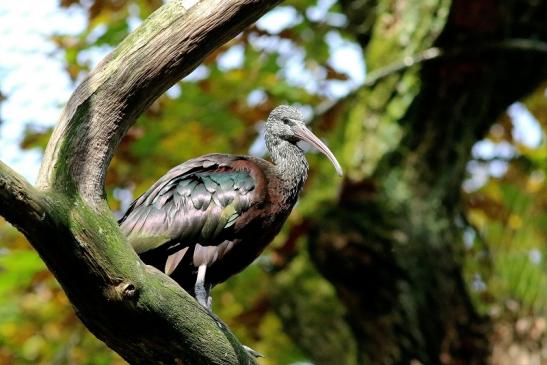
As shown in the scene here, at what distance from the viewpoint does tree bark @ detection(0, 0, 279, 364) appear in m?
3.73

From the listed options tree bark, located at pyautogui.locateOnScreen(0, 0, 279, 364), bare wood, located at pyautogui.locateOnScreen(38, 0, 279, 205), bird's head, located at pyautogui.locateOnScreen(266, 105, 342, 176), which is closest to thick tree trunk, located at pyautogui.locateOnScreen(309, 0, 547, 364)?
bird's head, located at pyautogui.locateOnScreen(266, 105, 342, 176)

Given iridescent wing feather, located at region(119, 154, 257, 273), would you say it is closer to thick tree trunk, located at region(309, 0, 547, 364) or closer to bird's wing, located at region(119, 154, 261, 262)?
bird's wing, located at region(119, 154, 261, 262)

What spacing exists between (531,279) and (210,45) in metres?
5.47

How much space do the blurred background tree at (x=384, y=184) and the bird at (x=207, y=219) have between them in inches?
95.5

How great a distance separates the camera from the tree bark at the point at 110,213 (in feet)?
12.2

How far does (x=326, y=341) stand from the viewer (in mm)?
9047

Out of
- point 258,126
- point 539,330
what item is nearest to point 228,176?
point 539,330

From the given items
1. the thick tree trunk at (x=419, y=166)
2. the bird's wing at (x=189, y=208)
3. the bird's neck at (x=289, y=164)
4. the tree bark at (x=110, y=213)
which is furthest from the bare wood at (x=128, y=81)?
the thick tree trunk at (x=419, y=166)

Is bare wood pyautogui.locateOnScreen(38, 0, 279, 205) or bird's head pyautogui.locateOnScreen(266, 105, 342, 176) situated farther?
bird's head pyautogui.locateOnScreen(266, 105, 342, 176)

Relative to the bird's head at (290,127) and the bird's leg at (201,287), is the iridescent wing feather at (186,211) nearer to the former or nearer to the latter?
the bird's leg at (201,287)

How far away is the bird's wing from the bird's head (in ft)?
2.33

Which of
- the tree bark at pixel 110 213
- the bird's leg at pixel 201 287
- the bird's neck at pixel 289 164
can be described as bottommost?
the tree bark at pixel 110 213

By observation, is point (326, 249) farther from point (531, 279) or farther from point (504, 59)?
point (504, 59)

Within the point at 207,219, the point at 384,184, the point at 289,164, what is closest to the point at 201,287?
the point at 207,219
